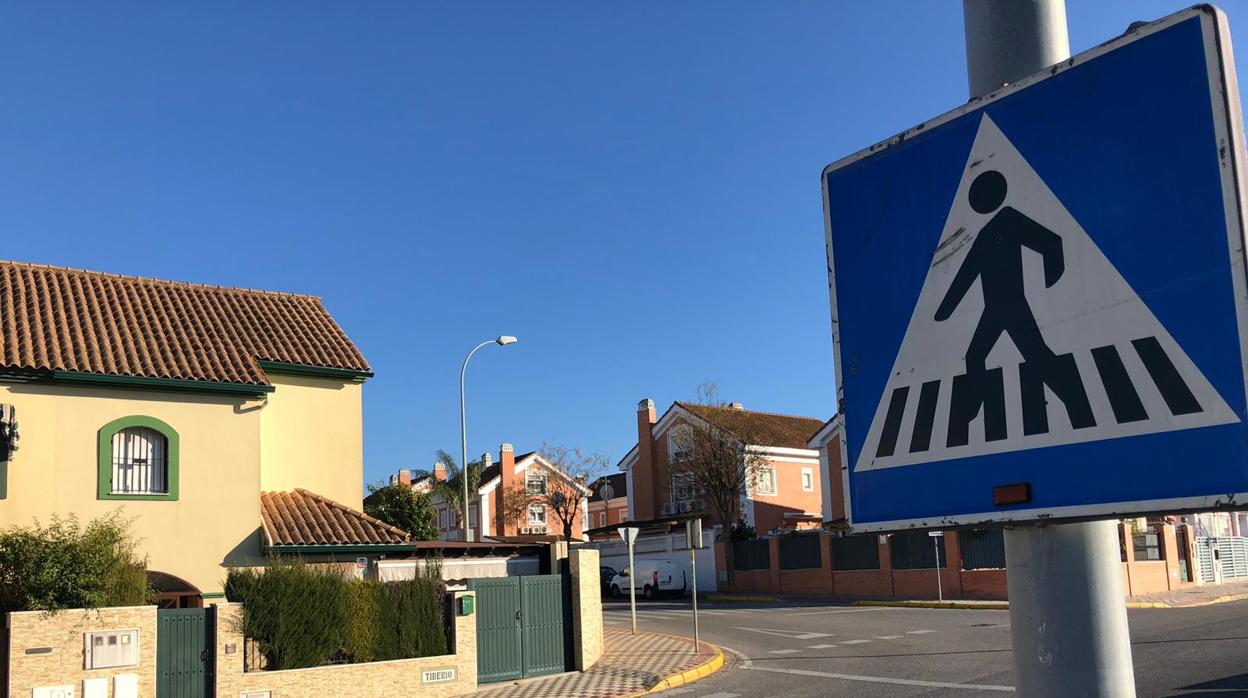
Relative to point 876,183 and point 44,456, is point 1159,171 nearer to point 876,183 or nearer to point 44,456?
point 876,183

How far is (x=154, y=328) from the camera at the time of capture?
2170cm

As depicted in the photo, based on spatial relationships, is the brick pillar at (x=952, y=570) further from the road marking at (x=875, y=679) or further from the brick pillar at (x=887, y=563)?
the road marking at (x=875, y=679)

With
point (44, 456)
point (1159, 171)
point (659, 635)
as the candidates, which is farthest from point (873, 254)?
point (659, 635)

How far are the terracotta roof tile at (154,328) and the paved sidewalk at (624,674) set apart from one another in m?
7.90

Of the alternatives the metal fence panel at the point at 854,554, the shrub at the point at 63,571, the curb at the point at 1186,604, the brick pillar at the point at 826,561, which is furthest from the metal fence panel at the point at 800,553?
the shrub at the point at 63,571

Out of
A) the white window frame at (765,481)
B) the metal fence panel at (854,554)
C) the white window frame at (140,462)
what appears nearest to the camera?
the white window frame at (140,462)

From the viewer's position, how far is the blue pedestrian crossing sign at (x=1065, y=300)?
6.06 feet

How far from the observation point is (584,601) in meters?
21.5

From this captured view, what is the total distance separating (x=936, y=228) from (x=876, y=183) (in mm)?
227

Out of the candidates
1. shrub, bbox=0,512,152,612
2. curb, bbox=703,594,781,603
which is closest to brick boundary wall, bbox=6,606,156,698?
shrub, bbox=0,512,152,612

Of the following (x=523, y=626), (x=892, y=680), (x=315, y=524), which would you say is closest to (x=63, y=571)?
(x=315, y=524)

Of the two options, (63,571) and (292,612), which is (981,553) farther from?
(63,571)

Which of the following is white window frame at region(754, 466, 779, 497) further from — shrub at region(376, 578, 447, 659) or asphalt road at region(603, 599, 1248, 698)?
shrub at region(376, 578, 447, 659)

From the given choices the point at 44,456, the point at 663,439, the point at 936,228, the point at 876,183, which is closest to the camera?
the point at 936,228
